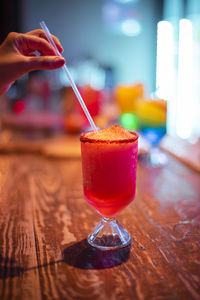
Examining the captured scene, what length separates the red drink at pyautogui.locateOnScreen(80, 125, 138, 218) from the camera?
0.81 meters

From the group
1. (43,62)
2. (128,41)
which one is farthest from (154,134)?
(128,41)

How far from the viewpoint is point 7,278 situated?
703mm

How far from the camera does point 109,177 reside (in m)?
0.82

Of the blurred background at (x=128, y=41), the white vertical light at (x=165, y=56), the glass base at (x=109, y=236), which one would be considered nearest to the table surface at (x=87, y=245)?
the glass base at (x=109, y=236)

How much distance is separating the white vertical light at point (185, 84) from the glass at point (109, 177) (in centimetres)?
638

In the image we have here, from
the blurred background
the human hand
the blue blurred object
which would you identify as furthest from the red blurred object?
the human hand

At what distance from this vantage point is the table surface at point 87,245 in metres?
0.67

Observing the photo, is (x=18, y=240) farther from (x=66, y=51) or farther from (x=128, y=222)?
(x=66, y=51)

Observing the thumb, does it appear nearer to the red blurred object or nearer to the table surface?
the table surface

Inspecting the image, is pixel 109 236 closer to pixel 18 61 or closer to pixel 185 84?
pixel 18 61

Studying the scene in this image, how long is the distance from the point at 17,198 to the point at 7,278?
1.67ft

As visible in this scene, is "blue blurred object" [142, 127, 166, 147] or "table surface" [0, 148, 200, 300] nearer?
"table surface" [0, 148, 200, 300]

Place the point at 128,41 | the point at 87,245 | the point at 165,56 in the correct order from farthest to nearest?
the point at 165,56 → the point at 128,41 → the point at 87,245

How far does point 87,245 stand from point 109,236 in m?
0.06
